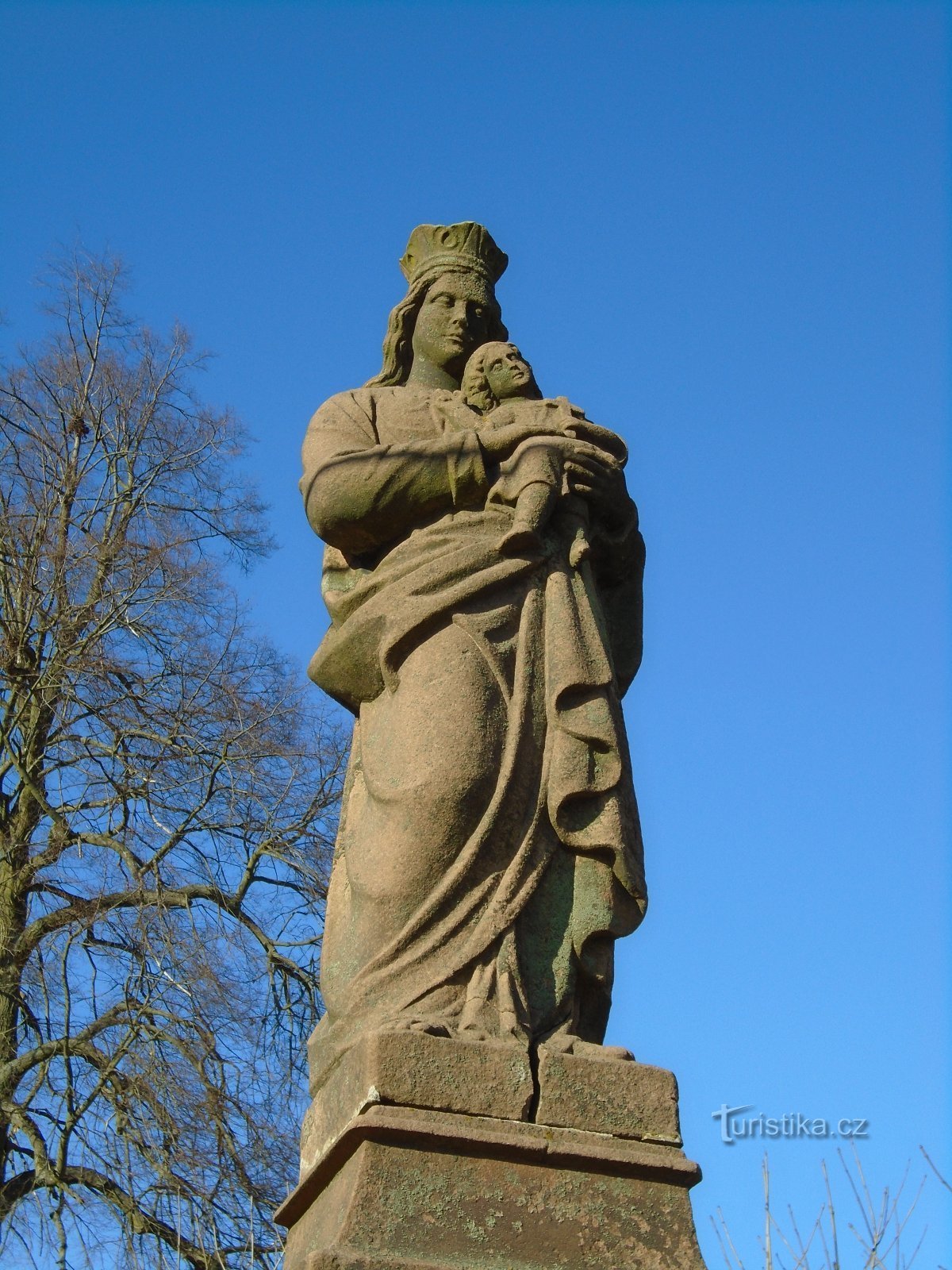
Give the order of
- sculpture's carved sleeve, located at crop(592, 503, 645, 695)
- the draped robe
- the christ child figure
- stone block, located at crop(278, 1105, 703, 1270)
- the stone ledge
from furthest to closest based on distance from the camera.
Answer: sculpture's carved sleeve, located at crop(592, 503, 645, 695)
the christ child figure
the draped robe
the stone ledge
stone block, located at crop(278, 1105, 703, 1270)

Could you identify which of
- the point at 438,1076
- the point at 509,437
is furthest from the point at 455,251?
the point at 438,1076

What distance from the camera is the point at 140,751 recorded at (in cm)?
1222

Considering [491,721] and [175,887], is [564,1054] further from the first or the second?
[175,887]

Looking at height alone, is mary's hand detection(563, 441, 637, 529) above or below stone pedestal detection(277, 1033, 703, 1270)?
above

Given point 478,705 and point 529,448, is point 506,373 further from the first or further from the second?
point 478,705

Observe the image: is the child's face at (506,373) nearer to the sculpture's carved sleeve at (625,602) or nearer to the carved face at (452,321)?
the carved face at (452,321)

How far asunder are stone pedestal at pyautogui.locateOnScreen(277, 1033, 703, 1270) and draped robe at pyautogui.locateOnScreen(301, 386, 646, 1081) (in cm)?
13

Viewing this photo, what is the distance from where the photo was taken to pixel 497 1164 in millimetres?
3576

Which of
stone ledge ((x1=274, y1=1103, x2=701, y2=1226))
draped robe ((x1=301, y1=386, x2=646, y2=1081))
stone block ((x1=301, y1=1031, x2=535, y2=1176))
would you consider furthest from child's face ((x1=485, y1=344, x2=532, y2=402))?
stone ledge ((x1=274, y1=1103, x2=701, y2=1226))

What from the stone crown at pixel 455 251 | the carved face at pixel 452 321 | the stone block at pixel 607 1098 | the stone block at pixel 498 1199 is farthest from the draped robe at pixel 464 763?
the stone crown at pixel 455 251

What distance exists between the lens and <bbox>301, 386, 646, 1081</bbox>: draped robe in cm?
396

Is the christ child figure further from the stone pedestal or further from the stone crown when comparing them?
the stone pedestal

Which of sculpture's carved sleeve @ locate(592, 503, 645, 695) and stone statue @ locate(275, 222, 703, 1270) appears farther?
sculpture's carved sleeve @ locate(592, 503, 645, 695)

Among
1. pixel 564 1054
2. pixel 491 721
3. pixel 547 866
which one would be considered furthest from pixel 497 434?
pixel 564 1054
